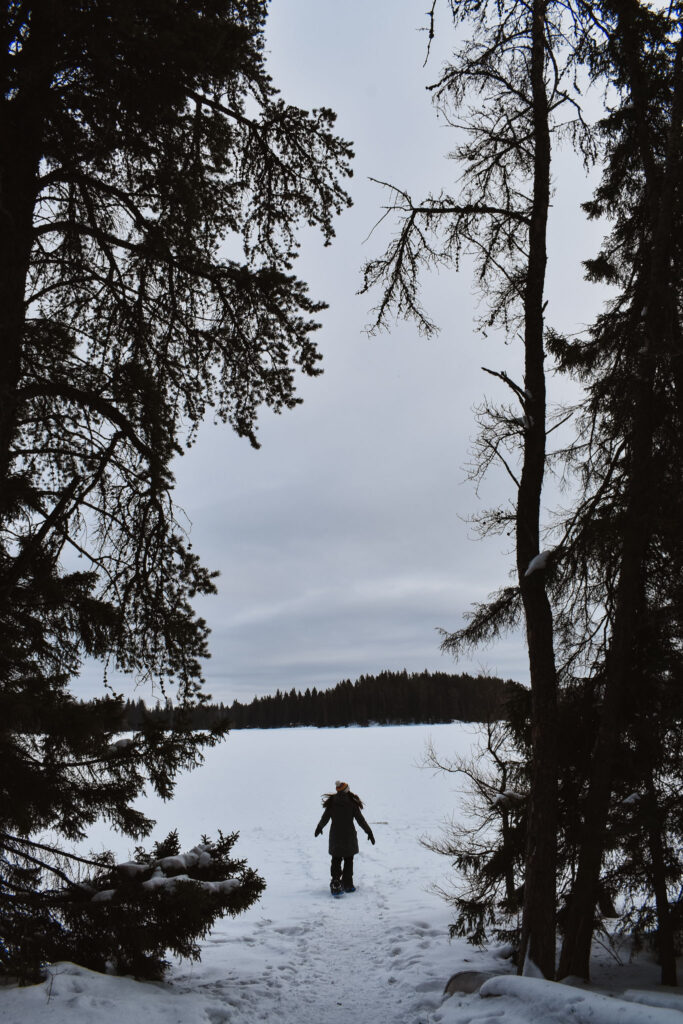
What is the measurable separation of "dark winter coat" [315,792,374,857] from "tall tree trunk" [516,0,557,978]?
5.68 m

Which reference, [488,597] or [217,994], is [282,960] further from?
[488,597]

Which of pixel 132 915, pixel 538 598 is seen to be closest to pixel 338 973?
pixel 132 915

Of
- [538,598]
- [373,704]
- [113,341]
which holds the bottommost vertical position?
[373,704]

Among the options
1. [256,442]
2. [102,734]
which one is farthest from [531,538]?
[102,734]

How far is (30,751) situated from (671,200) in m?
7.03

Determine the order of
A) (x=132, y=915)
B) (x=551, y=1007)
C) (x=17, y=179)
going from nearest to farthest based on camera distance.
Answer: (x=551, y=1007) → (x=17, y=179) → (x=132, y=915)

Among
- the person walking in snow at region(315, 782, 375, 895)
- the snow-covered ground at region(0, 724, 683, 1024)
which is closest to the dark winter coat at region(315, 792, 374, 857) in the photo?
the person walking in snow at region(315, 782, 375, 895)

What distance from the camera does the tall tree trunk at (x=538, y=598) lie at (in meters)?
5.78

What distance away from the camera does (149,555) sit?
5.86 meters

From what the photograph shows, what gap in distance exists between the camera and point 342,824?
36.6ft

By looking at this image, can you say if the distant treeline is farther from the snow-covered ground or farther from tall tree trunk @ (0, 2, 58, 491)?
tall tree trunk @ (0, 2, 58, 491)

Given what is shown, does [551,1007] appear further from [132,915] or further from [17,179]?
[17,179]

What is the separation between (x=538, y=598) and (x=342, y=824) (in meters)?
6.88

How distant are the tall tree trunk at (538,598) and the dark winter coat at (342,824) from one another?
5.68m
